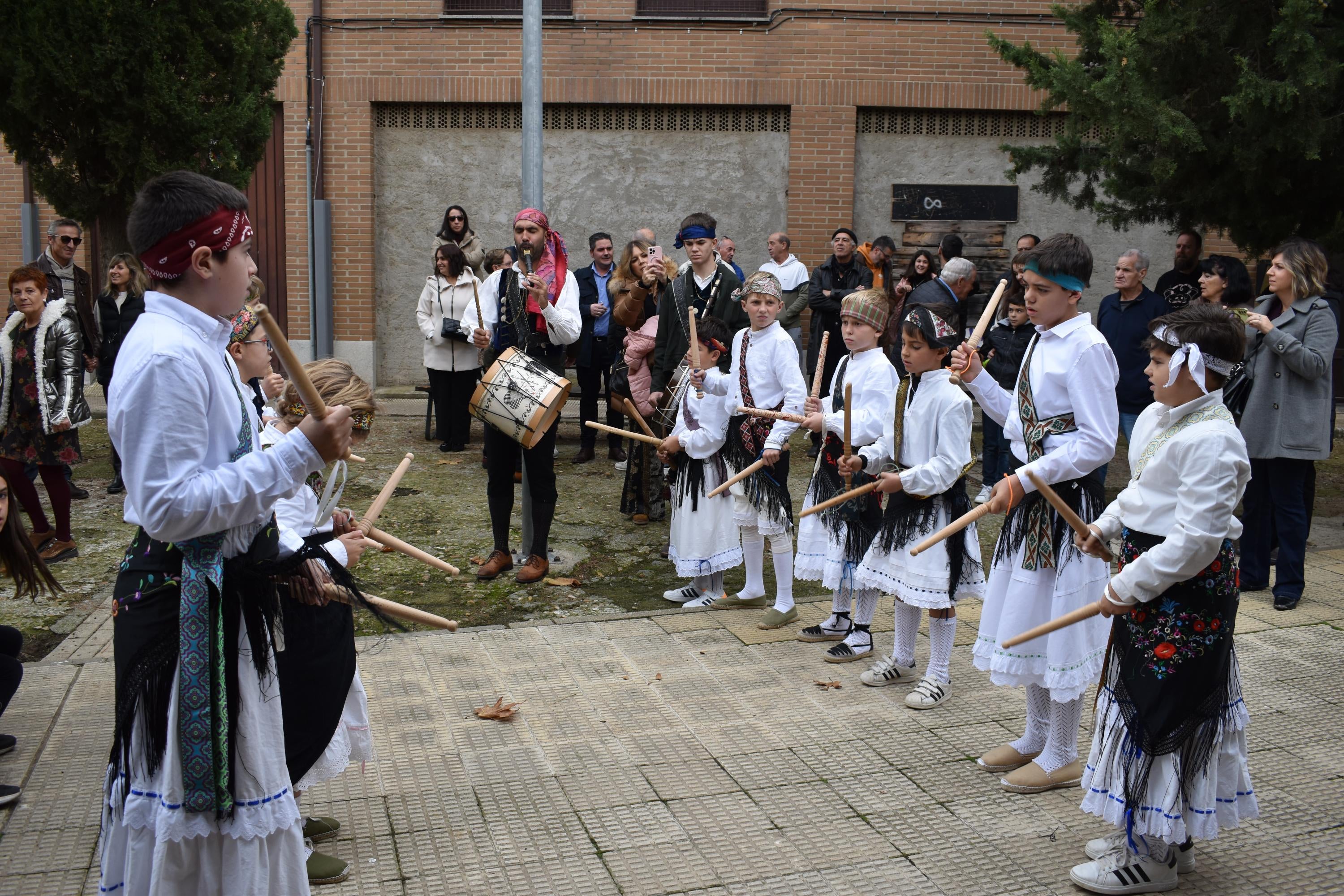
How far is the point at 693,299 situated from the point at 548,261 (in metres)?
0.95

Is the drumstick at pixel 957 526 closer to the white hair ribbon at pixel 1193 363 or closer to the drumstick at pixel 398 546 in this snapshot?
the white hair ribbon at pixel 1193 363

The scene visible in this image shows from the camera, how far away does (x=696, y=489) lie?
623cm

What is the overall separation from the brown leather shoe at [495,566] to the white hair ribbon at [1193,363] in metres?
4.31

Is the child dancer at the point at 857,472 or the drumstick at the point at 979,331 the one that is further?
the child dancer at the point at 857,472

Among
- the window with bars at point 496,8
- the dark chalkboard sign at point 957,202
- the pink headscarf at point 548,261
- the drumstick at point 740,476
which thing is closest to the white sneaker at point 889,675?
the drumstick at point 740,476

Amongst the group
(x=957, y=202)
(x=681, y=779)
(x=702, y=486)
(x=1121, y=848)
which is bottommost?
(x=681, y=779)

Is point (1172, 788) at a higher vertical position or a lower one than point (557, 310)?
lower

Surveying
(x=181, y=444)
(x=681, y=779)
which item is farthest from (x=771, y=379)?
(x=181, y=444)

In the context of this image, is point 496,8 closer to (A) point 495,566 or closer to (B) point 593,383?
(B) point 593,383

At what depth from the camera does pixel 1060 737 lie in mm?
4160

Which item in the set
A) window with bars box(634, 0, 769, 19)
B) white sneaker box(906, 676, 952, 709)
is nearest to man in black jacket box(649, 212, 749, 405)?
white sneaker box(906, 676, 952, 709)

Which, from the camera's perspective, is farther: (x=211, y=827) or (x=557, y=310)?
(x=557, y=310)

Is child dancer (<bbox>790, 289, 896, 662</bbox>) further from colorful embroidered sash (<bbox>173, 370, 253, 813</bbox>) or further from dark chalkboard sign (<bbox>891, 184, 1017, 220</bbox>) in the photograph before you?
dark chalkboard sign (<bbox>891, 184, 1017, 220</bbox>)

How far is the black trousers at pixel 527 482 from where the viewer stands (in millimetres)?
6734
